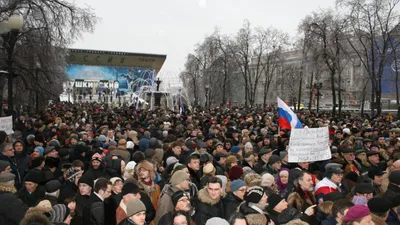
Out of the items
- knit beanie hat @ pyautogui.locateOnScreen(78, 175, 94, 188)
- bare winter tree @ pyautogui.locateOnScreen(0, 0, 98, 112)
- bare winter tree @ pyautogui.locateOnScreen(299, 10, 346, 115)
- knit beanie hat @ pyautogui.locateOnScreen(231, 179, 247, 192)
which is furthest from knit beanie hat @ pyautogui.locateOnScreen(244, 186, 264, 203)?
bare winter tree @ pyautogui.locateOnScreen(299, 10, 346, 115)

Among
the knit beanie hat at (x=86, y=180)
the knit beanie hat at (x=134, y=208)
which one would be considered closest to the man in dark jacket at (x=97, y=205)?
the knit beanie hat at (x=86, y=180)

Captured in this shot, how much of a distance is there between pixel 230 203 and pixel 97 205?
1.68m

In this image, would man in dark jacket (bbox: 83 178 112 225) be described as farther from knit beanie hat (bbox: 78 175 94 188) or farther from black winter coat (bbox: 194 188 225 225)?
black winter coat (bbox: 194 188 225 225)

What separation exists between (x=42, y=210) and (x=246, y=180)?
271 centimetres

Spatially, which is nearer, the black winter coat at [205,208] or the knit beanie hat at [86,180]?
the black winter coat at [205,208]

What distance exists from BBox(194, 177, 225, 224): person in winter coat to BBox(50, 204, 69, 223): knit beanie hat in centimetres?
154

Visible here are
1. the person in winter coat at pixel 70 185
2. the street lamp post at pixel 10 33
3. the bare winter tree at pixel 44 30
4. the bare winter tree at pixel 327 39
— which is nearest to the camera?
the person in winter coat at pixel 70 185

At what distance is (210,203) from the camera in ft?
17.0

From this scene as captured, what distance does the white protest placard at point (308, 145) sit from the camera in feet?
25.3

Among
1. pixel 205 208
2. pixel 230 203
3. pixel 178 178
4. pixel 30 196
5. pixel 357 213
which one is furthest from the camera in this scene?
pixel 30 196

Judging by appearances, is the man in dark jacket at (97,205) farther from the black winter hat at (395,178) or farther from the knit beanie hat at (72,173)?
the black winter hat at (395,178)

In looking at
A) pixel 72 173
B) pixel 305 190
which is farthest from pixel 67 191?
pixel 305 190

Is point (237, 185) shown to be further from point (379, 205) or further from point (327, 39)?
point (327, 39)

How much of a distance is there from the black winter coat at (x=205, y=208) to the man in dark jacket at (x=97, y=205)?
116 cm
